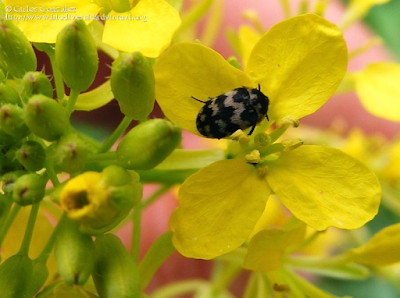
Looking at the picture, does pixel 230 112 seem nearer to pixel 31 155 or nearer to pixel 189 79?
pixel 189 79

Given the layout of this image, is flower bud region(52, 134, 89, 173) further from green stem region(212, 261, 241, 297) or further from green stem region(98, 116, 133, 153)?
green stem region(212, 261, 241, 297)

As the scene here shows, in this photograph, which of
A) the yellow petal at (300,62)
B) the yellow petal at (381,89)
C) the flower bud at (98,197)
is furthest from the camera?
the yellow petal at (381,89)

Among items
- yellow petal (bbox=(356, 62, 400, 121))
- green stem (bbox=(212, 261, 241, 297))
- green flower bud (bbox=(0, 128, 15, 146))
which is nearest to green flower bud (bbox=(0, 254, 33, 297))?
green flower bud (bbox=(0, 128, 15, 146))

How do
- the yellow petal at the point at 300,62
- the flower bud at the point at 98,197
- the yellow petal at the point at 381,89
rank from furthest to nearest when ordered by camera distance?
1. the yellow petal at the point at 381,89
2. the yellow petal at the point at 300,62
3. the flower bud at the point at 98,197

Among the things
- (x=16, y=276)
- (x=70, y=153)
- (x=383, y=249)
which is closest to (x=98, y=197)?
(x=70, y=153)

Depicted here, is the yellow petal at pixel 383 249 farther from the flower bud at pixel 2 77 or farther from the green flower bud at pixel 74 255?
the flower bud at pixel 2 77

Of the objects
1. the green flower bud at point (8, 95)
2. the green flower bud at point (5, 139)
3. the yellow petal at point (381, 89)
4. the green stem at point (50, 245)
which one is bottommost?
the green stem at point (50, 245)

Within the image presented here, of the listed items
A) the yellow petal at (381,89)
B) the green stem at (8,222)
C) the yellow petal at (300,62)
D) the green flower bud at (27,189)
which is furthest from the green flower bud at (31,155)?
the yellow petal at (381,89)
